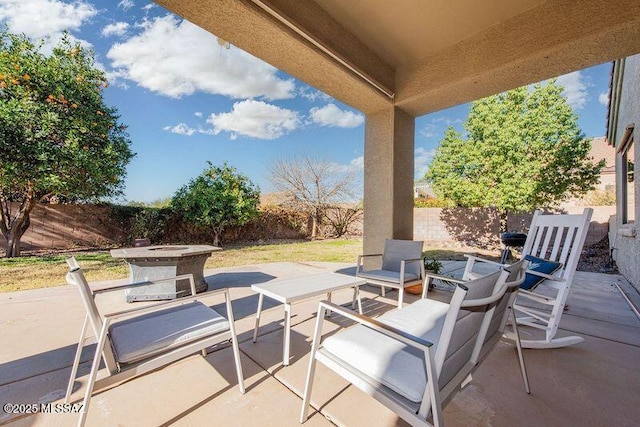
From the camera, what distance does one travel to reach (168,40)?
5.90 m

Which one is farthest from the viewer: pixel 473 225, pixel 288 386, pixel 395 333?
pixel 473 225

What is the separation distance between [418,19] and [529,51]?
1.12m

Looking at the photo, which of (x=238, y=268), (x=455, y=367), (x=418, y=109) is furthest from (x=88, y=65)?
(x=455, y=367)

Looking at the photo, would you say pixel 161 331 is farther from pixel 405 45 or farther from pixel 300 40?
pixel 405 45

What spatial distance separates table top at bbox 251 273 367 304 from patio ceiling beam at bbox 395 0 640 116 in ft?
8.61

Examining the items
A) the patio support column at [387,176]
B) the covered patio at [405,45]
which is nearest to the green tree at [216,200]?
the patio support column at [387,176]

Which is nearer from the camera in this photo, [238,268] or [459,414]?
[459,414]

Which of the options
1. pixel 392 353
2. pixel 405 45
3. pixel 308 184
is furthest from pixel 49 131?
pixel 308 184

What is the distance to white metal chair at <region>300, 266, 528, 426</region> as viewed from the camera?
934 mm

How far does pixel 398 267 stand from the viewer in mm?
3391

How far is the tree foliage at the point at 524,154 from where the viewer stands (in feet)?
25.3

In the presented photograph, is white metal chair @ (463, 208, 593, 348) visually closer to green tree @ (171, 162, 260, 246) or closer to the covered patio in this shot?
the covered patio

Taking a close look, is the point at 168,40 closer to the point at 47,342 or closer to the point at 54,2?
the point at 54,2

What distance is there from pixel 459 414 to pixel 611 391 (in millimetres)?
1075
